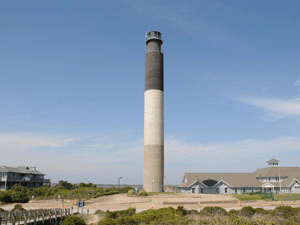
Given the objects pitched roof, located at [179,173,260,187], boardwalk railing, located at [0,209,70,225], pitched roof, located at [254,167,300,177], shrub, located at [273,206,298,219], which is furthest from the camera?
pitched roof, located at [254,167,300,177]

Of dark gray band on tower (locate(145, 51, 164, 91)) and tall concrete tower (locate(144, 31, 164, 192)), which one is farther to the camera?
dark gray band on tower (locate(145, 51, 164, 91))

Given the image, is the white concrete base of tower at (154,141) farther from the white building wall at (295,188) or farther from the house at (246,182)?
the white building wall at (295,188)

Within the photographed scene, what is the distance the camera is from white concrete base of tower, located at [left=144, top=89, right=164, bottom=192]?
63156 millimetres

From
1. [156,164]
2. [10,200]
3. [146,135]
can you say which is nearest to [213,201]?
[156,164]

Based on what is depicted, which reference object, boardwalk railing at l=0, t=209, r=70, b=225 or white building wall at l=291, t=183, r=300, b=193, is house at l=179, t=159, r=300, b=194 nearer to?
white building wall at l=291, t=183, r=300, b=193

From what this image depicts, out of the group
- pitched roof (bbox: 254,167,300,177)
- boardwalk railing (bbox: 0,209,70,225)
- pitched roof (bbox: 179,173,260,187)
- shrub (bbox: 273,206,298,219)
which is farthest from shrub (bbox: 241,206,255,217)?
pitched roof (bbox: 254,167,300,177)

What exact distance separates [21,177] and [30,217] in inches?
2607

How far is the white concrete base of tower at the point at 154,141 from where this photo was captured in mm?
63156

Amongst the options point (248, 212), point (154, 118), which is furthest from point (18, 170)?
point (248, 212)

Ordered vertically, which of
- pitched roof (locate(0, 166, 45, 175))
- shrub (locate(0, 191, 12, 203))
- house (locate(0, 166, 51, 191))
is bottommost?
shrub (locate(0, 191, 12, 203))

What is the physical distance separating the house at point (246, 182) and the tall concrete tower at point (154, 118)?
13.2 meters

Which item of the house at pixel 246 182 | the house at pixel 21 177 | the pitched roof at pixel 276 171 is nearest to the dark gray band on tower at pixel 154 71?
the house at pixel 246 182

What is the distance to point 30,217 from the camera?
27859mm

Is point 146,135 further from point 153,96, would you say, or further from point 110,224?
point 110,224
